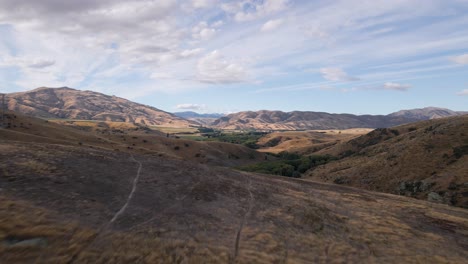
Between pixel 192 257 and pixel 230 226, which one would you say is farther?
pixel 230 226

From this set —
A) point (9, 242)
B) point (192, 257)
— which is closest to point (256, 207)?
point (192, 257)

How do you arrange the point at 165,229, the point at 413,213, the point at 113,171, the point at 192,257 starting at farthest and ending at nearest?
the point at 413,213, the point at 113,171, the point at 165,229, the point at 192,257

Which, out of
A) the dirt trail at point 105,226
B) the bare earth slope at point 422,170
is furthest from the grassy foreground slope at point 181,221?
the bare earth slope at point 422,170

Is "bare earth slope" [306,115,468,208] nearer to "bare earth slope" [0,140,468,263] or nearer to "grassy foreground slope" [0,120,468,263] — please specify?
"grassy foreground slope" [0,120,468,263]

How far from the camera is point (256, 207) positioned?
86.7 feet

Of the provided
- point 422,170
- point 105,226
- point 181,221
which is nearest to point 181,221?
point 181,221

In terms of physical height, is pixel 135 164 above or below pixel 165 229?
above

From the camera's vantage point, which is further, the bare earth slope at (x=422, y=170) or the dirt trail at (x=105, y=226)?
the bare earth slope at (x=422, y=170)

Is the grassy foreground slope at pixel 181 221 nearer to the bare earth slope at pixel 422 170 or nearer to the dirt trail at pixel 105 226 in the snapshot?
the dirt trail at pixel 105 226

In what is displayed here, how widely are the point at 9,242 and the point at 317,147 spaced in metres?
168

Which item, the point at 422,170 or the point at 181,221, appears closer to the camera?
the point at 181,221

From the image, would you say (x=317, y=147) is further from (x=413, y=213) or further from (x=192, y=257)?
(x=192, y=257)

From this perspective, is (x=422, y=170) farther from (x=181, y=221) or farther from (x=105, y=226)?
(x=105, y=226)

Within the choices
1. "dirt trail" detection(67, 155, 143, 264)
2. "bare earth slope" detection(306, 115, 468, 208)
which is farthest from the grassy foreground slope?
"bare earth slope" detection(306, 115, 468, 208)
